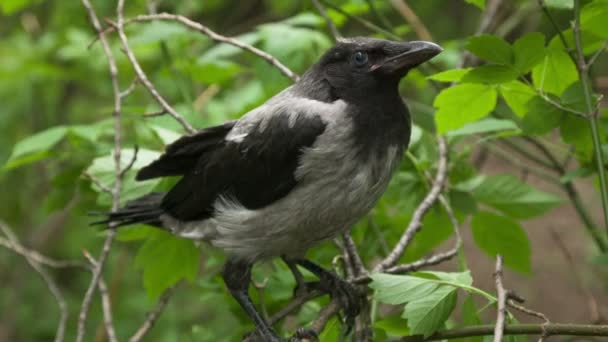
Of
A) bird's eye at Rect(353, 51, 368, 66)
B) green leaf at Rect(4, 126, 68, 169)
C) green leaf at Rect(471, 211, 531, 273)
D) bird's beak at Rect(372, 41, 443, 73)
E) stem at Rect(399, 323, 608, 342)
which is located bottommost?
green leaf at Rect(471, 211, 531, 273)

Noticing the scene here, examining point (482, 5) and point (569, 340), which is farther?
point (569, 340)

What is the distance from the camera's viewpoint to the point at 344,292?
275cm

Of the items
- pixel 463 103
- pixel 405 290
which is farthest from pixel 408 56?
pixel 405 290

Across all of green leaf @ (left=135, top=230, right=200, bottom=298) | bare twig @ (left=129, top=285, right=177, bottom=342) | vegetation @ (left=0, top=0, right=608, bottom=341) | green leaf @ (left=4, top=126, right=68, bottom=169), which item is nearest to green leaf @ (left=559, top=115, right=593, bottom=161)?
vegetation @ (left=0, top=0, right=608, bottom=341)

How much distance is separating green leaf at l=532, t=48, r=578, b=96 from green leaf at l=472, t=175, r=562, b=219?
0.72 meters

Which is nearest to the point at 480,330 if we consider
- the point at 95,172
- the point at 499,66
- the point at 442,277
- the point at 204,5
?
the point at 442,277

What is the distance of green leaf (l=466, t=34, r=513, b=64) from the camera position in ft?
6.95

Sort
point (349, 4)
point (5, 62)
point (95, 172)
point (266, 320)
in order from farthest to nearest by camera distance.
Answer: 1. point (5, 62)
2. point (349, 4)
3. point (95, 172)
4. point (266, 320)

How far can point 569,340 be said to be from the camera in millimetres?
3088

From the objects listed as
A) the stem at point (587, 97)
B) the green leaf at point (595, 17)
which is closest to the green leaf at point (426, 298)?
the stem at point (587, 97)

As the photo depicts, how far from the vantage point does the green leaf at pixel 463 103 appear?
2406 mm

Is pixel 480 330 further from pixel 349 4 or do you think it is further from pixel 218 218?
pixel 349 4

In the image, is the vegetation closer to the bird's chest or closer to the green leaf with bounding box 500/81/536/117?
the green leaf with bounding box 500/81/536/117

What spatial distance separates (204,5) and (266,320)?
3101 mm
